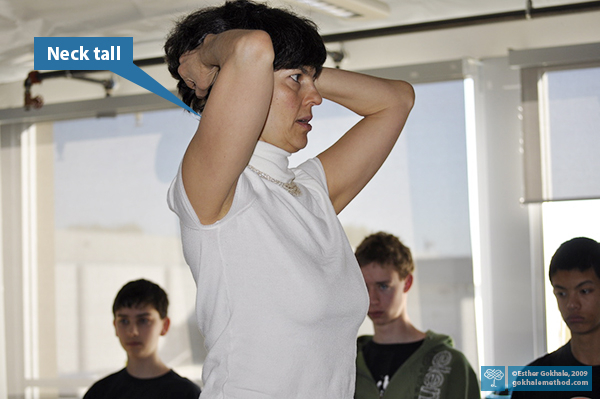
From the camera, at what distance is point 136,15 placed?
259 cm

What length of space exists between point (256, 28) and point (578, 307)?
184 cm

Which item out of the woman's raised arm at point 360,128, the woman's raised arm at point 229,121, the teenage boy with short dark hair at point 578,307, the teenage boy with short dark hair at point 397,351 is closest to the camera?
the woman's raised arm at point 229,121

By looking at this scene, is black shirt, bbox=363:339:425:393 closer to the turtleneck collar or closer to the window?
the window

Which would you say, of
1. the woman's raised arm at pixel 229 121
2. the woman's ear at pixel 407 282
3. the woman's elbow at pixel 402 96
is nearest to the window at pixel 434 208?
the woman's ear at pixel 407 282

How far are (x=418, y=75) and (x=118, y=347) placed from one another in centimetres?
185

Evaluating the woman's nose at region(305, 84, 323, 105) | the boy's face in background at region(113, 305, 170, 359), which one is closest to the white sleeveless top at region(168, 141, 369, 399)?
the woman's nose at region(305, 84, 323, 105)

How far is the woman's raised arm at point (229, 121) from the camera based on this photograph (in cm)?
71

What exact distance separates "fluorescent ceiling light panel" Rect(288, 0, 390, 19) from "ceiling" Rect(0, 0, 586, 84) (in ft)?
0.12

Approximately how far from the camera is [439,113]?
2.69m

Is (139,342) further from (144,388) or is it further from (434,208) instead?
(434,208)

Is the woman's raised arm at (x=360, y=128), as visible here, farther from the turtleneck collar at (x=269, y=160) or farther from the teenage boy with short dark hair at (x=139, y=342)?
the teenage boy with short dark hair at (x=139, y=342)

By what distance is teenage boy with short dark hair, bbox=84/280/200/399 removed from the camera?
8.60 ft

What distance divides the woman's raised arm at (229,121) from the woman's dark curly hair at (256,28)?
5.3 inches

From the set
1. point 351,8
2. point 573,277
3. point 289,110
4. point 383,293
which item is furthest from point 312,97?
point 573,277
